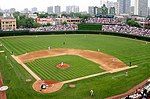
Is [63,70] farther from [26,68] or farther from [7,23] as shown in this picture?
[7,23]

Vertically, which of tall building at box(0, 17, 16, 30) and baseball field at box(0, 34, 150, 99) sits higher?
tall building at box(0, 17, 16, 30)

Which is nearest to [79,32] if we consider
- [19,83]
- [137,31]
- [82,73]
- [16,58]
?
[137,31]

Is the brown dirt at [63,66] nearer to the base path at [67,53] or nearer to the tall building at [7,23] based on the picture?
the base path at [67,53]

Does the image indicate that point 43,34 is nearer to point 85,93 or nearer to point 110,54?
point 110,54

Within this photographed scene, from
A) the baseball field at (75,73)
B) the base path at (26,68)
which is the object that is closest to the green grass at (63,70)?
the baseball field at (75,73)

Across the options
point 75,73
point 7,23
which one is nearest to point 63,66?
point 75,73

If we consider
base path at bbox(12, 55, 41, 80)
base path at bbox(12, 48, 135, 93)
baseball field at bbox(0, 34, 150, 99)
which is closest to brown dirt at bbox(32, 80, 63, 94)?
base path at bbox(12, 48, 135, 93)

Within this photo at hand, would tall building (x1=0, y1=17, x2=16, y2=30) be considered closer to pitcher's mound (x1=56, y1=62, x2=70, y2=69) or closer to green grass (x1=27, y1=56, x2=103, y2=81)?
green grass (x1=27, y1=56, x2=103, y2=81)
